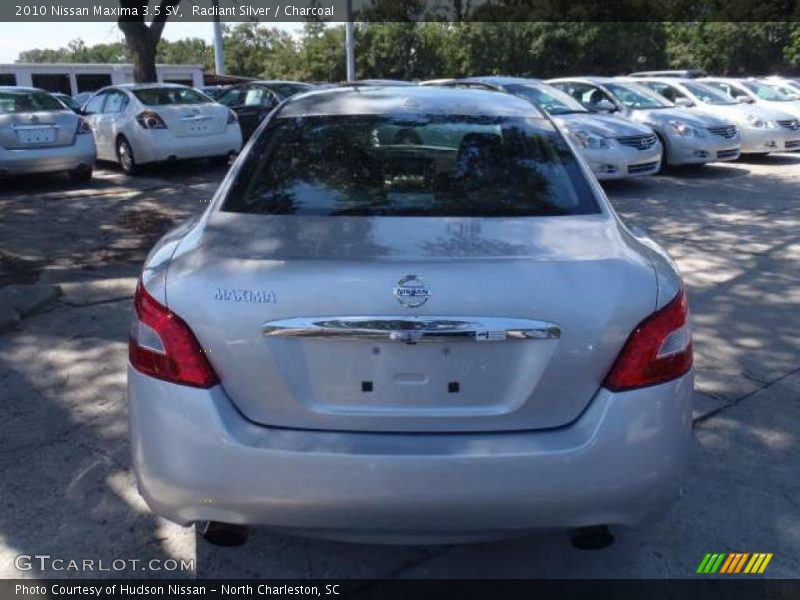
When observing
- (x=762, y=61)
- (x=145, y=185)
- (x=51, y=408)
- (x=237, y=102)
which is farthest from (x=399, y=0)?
(x=51, y=408)

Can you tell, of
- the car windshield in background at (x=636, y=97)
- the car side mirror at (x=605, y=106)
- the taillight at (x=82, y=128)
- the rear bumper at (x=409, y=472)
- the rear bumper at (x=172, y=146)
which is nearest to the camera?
the rear bumper at (x=409, y=472)

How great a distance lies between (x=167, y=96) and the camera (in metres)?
11.8

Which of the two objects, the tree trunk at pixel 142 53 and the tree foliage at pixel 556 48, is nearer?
the tree trunk at pixel 142 53

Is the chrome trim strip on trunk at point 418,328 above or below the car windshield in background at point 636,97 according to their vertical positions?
below

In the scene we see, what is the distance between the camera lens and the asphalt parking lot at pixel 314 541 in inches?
109

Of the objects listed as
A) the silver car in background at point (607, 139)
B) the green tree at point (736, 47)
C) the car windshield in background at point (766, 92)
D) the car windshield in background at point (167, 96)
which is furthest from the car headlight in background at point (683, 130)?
the green tree at point (736, 47)

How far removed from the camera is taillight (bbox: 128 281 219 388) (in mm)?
2219

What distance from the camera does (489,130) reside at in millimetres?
3297

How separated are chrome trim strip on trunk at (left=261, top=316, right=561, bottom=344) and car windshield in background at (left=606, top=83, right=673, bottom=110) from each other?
12.0 metres

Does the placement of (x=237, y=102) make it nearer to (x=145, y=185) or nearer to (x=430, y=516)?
(x=145, y=185)

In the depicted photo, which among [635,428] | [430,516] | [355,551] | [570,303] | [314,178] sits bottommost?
[355,551]

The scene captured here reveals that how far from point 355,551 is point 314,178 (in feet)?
4.65

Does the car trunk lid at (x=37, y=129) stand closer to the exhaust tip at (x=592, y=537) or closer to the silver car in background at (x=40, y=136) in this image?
the silver car in background at (x=40, y=136)

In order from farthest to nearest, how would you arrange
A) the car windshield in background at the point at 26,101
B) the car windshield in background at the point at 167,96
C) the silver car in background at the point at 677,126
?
the silver car in background at the point at 677,126 < the car windshield in background at the point at 167,96 < the car windshield in background at the point at 26,101
